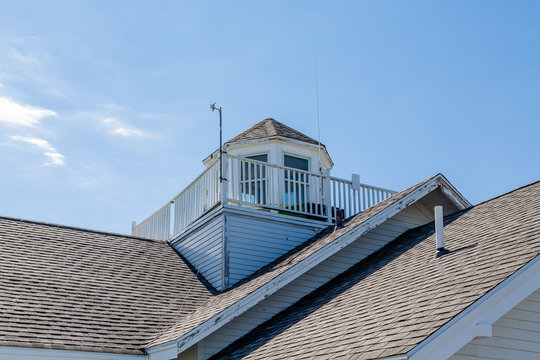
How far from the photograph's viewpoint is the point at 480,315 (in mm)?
6914

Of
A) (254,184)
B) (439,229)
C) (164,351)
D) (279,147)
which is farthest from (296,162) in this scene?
(164,351)

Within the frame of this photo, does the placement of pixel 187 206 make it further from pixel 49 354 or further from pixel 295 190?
pixel 49 354

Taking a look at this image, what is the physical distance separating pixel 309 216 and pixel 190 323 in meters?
5.20

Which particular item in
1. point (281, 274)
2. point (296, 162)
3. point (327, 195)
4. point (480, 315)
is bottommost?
point (480, 315)

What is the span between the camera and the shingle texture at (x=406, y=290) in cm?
734

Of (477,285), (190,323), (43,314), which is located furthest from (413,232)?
(43,314)

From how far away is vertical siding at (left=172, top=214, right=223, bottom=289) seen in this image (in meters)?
13.9

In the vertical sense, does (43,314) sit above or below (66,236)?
below

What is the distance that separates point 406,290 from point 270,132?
8.22 m

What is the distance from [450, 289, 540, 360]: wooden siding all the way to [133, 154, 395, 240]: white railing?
7.02 m

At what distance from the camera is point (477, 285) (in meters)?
7.46

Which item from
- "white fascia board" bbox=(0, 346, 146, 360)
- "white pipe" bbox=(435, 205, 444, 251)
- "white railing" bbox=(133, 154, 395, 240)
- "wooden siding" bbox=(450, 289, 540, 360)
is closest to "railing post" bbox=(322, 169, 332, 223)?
"white railing" bbox=(133, 154, 395, 240)

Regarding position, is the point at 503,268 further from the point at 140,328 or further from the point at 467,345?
the point at 140,328

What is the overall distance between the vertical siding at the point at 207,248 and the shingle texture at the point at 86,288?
10.2 inches
